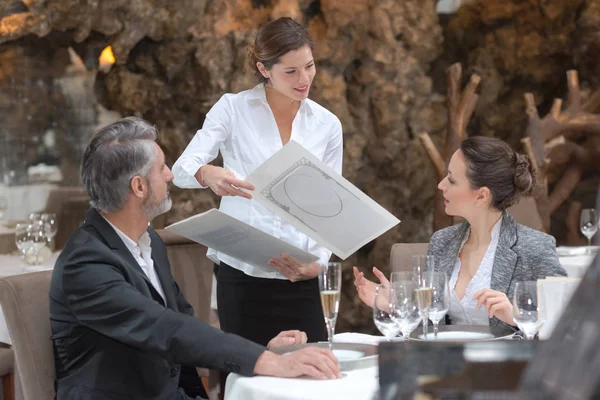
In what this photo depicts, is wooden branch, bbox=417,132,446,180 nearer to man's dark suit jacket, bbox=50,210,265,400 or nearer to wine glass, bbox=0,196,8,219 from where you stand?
wine glass, bbox=0,196,8,219

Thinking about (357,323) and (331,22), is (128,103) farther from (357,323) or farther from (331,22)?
(357,323)

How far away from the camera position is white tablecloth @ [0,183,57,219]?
5.16 meters

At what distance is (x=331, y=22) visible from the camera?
6.27 meters

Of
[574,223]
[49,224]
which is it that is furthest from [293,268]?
[574,223]

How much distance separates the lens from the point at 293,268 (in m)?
2.78

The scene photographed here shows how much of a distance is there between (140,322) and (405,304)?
0.56m

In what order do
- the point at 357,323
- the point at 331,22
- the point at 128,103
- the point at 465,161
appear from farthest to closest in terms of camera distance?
the point at 357,323, the point at 331,22, the point at 128,103, the point at 465,161

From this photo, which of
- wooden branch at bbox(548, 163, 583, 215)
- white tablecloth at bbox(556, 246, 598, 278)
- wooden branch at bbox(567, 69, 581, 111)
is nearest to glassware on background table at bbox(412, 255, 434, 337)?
white tablecloth at bbox(556, 246, 598, 278)

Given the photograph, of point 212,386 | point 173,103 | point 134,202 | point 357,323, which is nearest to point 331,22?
point 173,103

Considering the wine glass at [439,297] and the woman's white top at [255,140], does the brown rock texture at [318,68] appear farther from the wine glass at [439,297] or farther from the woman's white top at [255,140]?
the wine glass at [439,297]

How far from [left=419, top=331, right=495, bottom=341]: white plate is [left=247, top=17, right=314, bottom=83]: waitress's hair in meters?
1.12

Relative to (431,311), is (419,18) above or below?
above

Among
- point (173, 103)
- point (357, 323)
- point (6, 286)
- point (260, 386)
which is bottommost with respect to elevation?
point (357, 323)

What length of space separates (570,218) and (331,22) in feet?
7.67
